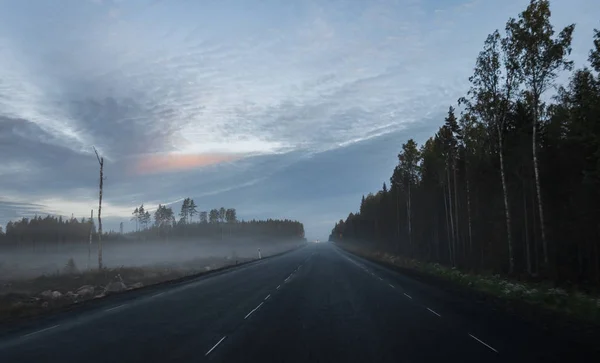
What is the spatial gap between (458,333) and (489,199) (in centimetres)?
3621

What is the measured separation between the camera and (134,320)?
15164mm

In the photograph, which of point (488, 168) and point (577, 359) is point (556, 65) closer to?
point (488, 168)

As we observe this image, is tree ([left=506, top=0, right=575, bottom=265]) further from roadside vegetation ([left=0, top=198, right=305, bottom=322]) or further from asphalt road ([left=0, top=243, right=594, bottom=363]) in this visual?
roadside vegetation ([left=0, top=198, right=305, bottom=322])

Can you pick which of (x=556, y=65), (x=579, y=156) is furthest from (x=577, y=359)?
(x=579, y=156)

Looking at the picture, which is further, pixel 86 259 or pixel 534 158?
pixel 86 259

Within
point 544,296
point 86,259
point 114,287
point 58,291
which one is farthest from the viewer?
point 86,259

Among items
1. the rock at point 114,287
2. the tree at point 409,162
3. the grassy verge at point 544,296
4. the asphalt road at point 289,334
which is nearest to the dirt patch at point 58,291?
the rock at point 114,287

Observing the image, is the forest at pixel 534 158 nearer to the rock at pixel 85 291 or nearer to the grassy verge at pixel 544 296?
the grassy verge at pixel 544 296

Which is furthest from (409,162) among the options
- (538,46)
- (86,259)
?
(86,259)

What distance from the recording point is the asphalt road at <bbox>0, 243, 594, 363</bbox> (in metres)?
9.48

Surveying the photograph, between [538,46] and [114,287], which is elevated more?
[538,46]

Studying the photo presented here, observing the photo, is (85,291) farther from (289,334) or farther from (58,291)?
(289,334)

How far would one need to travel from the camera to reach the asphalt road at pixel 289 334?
373 inches

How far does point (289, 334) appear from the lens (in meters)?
12.1
